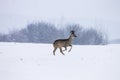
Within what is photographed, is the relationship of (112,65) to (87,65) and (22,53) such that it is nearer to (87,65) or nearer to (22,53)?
(87,65)

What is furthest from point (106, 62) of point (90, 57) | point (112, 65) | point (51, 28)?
point (51, 28)

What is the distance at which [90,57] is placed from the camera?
308 inches

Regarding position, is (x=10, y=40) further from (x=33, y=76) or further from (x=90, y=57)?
(x=33, y=76)

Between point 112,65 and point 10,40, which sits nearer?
point 112,65

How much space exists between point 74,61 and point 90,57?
2.68 feet

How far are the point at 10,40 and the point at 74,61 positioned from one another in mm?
4301

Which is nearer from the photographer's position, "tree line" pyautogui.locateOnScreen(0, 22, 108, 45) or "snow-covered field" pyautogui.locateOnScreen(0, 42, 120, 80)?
"snow-covered field" pyautogui.locateOnScreen(0, 42, 120, 80)

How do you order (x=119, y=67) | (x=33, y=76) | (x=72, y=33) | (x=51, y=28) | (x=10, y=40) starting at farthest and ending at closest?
1. (x=51, y=28)
2. (x=10, y=40)
3. (x=72, y=33)
4. (x=119, y=67)
5. (x=33, y=76)

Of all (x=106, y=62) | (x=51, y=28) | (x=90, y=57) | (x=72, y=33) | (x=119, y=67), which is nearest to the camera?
(x=119, y=67)

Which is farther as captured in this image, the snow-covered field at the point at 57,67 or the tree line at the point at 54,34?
the tree line at the point at 54,34

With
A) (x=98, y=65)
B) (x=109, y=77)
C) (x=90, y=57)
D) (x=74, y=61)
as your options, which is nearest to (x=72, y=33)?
(x=90, y=57)

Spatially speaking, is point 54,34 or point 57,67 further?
point 54,34

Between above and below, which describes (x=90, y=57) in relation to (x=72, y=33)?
below

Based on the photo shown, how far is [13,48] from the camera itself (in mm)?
8375
